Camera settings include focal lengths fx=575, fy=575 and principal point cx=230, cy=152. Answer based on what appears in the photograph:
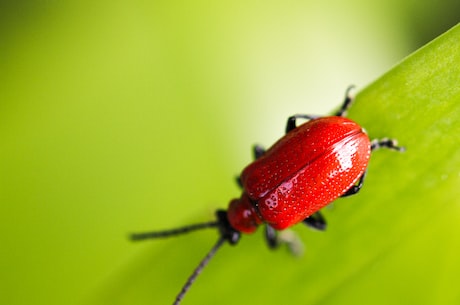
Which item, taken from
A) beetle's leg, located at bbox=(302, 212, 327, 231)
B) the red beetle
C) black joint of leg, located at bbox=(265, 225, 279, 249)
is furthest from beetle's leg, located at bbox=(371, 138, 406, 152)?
black joint of leg, located at bbox=(265, 225, 279, 249)

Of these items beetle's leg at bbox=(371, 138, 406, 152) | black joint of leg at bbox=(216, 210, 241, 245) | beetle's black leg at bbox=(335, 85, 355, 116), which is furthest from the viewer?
black joint of leg at bbox=(216, 210, 241, 245)

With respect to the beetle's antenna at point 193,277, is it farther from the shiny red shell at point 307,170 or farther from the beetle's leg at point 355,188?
the beetle's leg at point 355,188

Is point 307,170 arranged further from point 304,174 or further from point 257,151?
point 257,151

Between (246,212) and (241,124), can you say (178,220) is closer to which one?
(246,212)

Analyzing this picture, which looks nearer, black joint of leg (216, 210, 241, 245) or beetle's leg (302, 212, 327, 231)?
beetle's leg (302, 212, 327, 231)

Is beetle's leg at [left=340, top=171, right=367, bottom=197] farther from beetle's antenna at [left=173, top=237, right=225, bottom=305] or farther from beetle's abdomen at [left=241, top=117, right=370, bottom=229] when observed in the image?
beetle's antenna at [left=173, top=237, right=225, bottom=305]

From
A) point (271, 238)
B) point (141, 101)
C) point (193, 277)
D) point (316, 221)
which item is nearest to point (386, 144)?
point (316, 221)

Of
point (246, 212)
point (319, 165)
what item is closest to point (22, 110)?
point (246, 212)
